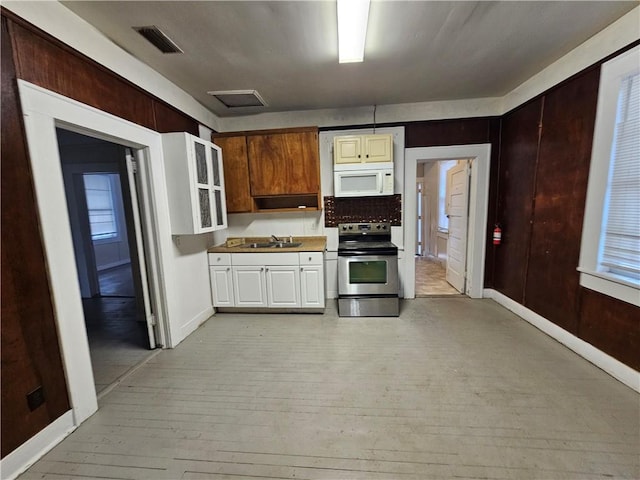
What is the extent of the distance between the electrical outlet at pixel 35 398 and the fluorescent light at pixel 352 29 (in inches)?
117

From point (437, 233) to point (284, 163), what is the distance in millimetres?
4485

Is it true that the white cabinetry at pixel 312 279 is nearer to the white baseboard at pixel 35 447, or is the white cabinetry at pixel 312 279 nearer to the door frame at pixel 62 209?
the door frame at pixel 62 209

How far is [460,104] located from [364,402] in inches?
144

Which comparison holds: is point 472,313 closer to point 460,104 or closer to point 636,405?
point 636,405

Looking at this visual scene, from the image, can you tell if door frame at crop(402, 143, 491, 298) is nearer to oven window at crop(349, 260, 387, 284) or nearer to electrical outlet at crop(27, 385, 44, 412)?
oven window at crop(349, 260, 387, 284)

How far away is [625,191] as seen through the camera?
1914mm

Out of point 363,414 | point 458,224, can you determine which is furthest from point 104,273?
point 458,224

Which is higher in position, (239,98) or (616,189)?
(239,98)

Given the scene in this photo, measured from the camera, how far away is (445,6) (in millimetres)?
1738

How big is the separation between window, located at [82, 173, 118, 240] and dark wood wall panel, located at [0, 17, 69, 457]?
5.90m

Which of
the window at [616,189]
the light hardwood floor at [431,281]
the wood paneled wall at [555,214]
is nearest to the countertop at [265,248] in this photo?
the light hardwood floor at [431,281]

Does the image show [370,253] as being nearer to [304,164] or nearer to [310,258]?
[310,258]

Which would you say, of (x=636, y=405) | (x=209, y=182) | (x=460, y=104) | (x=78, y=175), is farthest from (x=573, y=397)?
(x=78, y=175)

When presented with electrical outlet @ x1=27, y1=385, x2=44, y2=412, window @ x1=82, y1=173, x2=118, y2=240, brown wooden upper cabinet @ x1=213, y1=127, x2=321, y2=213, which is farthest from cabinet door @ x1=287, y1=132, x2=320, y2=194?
window @ x1=82, y1=173, x2=118, y2=240
